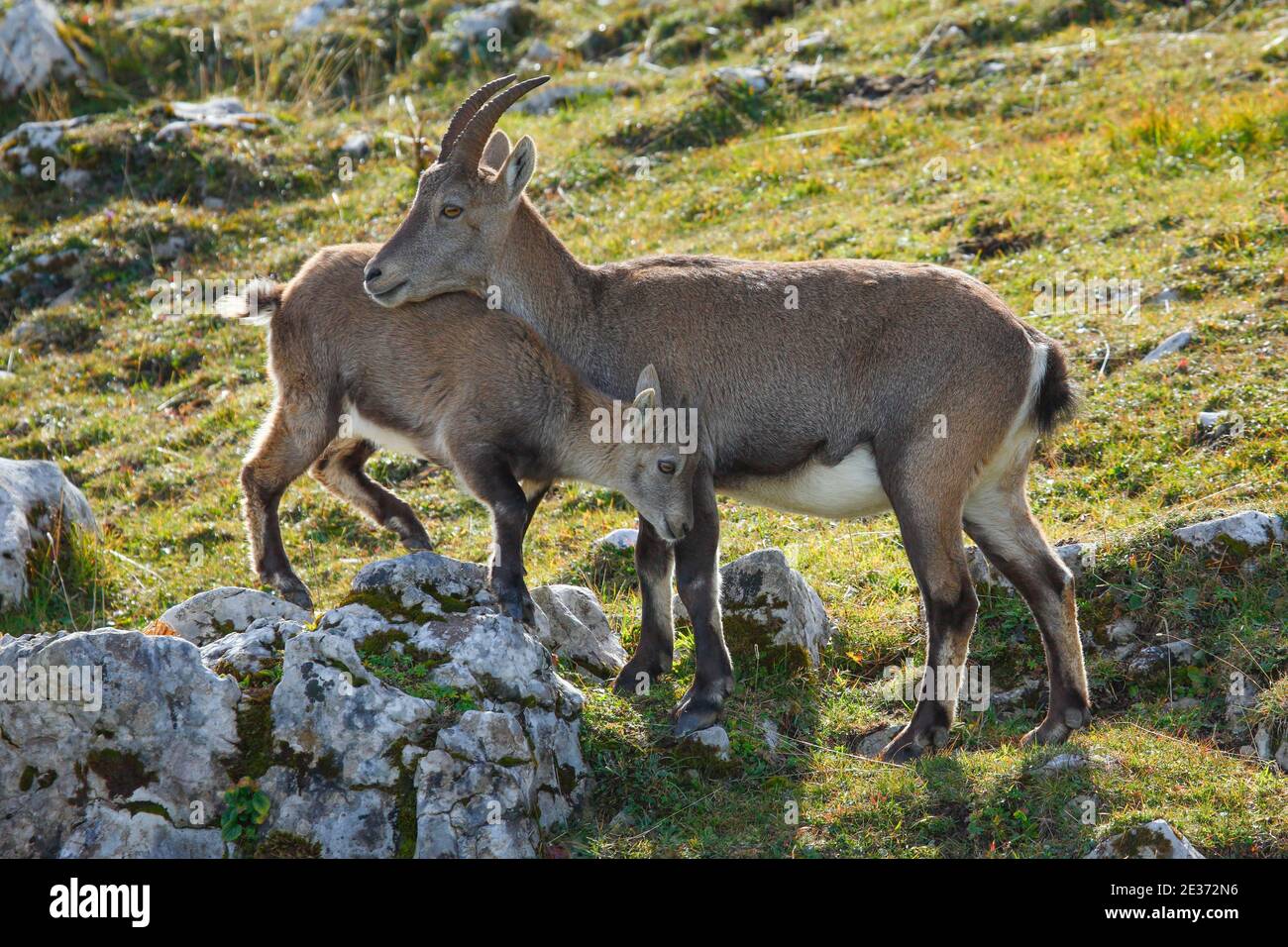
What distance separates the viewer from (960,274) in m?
7.99

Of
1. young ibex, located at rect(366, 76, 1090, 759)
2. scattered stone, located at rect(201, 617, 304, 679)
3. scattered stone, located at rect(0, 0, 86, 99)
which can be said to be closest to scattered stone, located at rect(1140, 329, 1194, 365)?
young ibex, located at rect(366, 76, 1090, 759)

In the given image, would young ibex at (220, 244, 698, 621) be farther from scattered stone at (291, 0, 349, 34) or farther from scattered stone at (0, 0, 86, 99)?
scattered stone at (291, 0, 349, 34)

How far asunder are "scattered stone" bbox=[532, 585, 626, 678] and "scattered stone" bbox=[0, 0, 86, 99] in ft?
43.1

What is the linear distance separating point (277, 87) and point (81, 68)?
2.50 m

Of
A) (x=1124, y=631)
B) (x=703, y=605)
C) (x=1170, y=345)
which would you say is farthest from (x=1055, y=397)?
(x=1170, y=345)

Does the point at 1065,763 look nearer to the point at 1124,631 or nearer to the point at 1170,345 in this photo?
the point at 1124,631

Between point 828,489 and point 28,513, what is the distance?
565 centimetres

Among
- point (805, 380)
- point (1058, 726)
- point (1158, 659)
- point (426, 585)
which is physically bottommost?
point (1058, 726)

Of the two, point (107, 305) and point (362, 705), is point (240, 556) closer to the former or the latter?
point (362, 705)

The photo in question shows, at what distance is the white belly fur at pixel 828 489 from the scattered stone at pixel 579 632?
1.11 metres

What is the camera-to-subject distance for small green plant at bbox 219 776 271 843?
19.0ft

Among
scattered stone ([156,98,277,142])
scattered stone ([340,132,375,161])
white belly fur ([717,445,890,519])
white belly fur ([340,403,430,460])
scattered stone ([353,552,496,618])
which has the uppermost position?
scattered stone ([156,98,277,142])

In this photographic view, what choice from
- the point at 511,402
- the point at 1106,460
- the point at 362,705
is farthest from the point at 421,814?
the point at 1106,460

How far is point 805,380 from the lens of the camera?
7.78 meters
